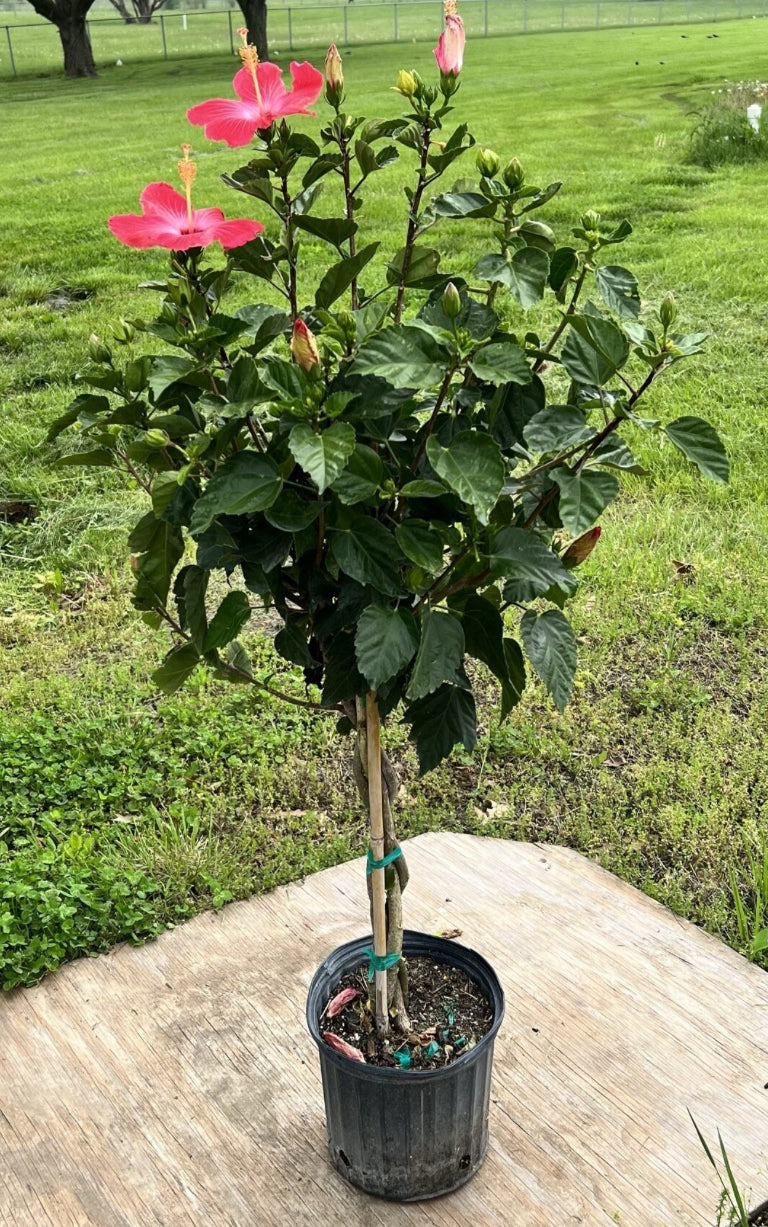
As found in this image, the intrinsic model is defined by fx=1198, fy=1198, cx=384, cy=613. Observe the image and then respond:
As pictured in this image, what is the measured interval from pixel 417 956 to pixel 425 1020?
132mm

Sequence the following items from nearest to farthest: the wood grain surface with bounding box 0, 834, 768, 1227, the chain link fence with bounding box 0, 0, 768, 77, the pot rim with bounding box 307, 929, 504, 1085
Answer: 1. the pot rim with bounding box 307, 929, 504, 1085
2. the wood grain surface with bounding box 0, 834, 768, 1227
3. the chain link fence with bounding box 0, 0, 768, 77

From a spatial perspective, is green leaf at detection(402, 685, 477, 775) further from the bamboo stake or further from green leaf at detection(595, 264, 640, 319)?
green leaf at detection(595, 264, 640, 319)

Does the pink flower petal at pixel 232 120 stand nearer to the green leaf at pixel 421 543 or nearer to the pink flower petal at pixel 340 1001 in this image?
the green leaf at pixel 421 543

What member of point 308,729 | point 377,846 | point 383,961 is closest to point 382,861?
point 377,846

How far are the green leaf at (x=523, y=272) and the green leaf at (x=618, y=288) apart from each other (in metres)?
0.06

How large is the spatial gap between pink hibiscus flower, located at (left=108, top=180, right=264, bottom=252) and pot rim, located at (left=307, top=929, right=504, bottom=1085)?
3.57 feet

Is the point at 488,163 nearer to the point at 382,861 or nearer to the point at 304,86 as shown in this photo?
the point at 304,86

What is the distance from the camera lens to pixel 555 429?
1320 millimetres

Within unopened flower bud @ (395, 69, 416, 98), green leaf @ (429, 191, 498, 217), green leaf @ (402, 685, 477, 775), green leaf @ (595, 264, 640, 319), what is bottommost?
green leaf @ (402, 685, 477, 775)

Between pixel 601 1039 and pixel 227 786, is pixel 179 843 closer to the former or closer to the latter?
pixel 227 786

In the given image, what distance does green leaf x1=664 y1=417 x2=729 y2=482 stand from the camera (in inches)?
50.4

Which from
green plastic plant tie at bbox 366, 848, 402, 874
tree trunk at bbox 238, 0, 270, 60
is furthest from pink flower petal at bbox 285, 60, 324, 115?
tree trunk at bbox 238, 0, 270, 60

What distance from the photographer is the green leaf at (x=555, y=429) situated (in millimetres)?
1308

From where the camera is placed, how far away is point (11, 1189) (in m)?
1.80
